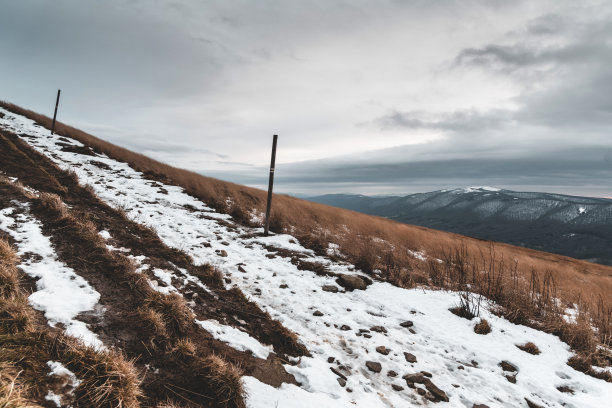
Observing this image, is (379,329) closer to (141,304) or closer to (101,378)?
(141,304)

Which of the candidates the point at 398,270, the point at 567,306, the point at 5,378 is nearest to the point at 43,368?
the point at 5,378

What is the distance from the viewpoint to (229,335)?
13.9 feet

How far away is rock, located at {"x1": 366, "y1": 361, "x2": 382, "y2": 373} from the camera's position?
13.8ft

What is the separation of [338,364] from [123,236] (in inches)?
238

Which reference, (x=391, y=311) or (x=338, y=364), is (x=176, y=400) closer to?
(x=338, y=364)

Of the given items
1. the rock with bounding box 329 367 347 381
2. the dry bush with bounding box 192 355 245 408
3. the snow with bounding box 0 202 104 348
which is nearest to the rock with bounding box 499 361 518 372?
the rock with bounding box 329 367 347 381

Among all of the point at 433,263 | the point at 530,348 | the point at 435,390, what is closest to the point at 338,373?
the point at 435,390

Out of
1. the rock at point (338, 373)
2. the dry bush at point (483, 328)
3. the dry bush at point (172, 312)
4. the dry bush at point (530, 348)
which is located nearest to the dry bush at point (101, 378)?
the dry bush at point (172, 312)

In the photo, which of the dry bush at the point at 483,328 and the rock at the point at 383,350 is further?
the dry bush at the point at 483,328

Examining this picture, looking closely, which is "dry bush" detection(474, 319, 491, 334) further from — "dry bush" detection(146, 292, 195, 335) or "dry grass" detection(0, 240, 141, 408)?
"dry grass" detection(0, 240, 141, 408)

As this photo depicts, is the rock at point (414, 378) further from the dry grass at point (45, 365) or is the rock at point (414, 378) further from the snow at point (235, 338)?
the dry grass at point (45, 365)

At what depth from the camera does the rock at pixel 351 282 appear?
23.6 feet

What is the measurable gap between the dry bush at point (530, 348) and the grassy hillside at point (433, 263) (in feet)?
2.76

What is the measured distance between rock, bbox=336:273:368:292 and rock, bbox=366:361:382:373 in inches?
108
